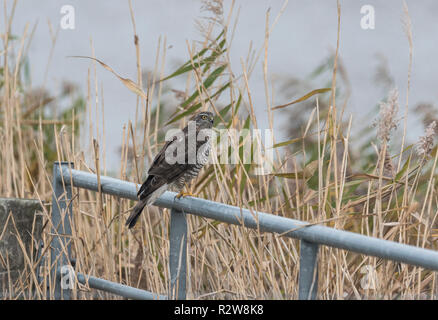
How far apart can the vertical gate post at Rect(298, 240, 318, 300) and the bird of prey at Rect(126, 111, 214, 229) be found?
621mm

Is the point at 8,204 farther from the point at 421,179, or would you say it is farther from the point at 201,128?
the point at 421,179

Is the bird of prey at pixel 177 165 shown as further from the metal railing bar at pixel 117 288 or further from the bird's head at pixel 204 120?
the metal railing bar at pixel 117 288

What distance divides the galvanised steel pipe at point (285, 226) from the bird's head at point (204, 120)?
1.22ft

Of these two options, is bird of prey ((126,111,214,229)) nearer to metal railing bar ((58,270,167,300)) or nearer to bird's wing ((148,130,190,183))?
bird's wing ((148,130,190,183))

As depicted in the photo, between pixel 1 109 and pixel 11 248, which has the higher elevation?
pixel 1 109

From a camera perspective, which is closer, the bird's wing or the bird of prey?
the bird of prey

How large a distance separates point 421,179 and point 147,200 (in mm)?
1152

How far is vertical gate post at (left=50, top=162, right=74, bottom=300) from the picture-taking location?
2939 mm

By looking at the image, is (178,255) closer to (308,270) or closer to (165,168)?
(165,168)

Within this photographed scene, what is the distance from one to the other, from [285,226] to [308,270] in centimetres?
16

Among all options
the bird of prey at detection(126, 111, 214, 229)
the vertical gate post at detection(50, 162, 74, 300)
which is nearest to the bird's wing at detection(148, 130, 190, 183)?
the bird of prey at detection(126, 111, 214, 229)

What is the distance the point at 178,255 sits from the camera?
2525 mm

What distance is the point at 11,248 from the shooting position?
2.98 metres

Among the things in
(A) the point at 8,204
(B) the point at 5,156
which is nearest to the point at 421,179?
(A) the point at 8,204
